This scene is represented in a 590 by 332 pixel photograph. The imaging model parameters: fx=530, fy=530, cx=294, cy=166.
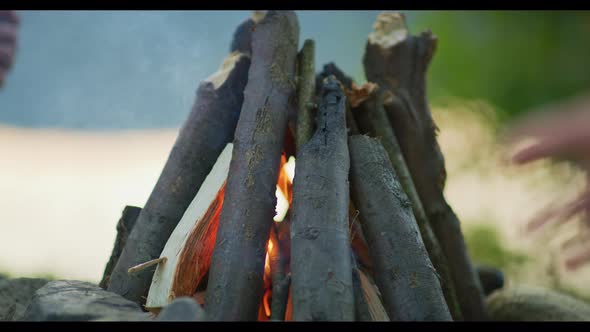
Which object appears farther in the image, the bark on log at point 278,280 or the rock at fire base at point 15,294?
the rock at fire base at point 15,294

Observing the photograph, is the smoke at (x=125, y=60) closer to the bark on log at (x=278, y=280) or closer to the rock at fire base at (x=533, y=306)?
the bark on log at (x=278, y=280)

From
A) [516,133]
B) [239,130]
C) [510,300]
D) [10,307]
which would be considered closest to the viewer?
[516,133]

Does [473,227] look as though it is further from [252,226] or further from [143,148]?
[252,226]

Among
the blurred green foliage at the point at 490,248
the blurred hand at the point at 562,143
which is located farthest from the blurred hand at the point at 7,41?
the blurred green foliage at the point at 490,248

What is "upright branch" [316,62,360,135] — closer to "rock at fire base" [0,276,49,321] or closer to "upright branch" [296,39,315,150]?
"upright branch" [296,39,315,150]

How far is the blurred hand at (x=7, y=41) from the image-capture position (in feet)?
5.41

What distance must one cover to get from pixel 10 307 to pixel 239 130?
137cm

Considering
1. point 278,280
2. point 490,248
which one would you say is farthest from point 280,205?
point 490,248

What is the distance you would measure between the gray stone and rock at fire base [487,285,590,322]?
94.7 inches

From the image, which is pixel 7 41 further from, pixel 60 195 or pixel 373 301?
pixel 60 195

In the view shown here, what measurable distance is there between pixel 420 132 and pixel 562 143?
2163mm

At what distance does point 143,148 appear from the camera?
18.3 feet

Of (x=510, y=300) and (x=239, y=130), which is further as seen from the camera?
(x=510, y=300)
